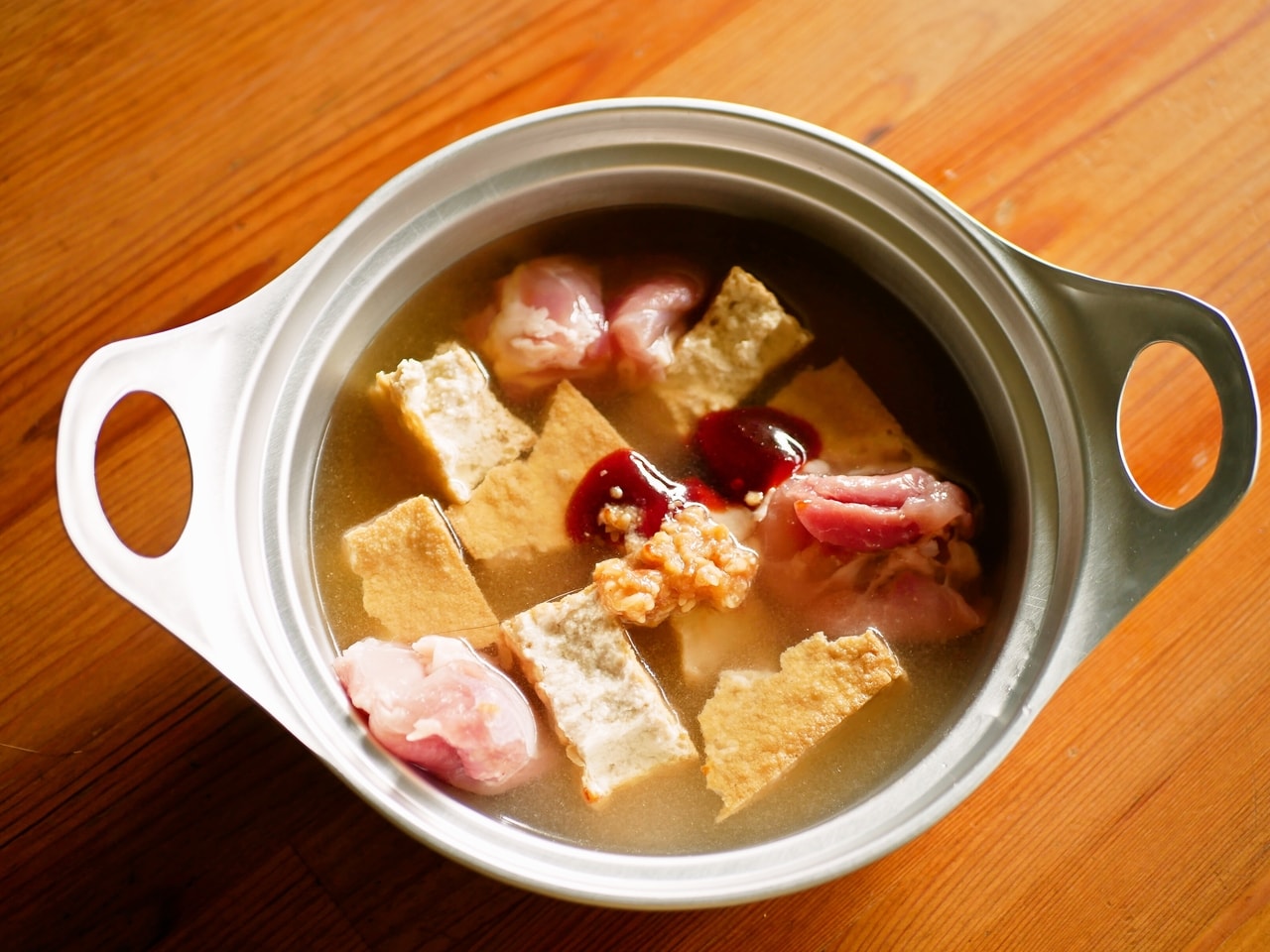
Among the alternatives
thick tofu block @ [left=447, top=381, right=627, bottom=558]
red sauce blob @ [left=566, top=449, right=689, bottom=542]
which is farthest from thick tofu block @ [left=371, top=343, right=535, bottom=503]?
red sauce blob @ [left=566, top=449, right=689, bottom=542]

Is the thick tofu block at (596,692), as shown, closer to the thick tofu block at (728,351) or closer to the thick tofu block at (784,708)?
the thick tofu block at (784,708)

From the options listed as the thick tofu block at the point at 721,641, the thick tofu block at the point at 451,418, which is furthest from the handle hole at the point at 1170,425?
the thick tofu block at the point at 451,418

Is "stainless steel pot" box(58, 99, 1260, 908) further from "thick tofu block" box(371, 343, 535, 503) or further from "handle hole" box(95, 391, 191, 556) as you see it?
"handle hole" box(95, 391, 191, 556)

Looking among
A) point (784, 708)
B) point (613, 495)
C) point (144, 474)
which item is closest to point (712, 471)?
point (613, 495)

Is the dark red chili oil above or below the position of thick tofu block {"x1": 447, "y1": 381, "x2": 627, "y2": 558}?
below

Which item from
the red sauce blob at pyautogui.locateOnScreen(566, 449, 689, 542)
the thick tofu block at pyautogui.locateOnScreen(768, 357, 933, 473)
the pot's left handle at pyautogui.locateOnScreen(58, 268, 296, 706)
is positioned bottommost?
the thick tofu block at pyautogui.locateOnScreen(768, 357, 933, 473)

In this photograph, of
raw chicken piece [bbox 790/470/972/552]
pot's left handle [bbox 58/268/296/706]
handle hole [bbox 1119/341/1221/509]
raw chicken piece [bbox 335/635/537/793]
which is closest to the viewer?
pot's left handle [bbox 58/268/296/706]

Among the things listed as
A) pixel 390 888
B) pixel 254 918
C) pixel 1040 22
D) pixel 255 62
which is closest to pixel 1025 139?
pixel 1040 22

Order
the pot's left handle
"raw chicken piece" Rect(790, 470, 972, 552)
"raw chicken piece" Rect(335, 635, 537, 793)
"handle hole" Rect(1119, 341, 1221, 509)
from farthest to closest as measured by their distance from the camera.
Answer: "handle hole" Rect(1119, 341, 1221, 509), "raw chicken piece" Rect(790, 470, 972, 552), "raw chicken piece" Rect(335, 635, 537, 793), the pot's left handle
